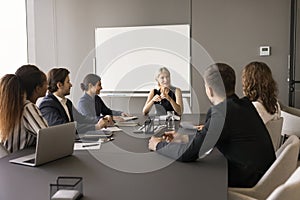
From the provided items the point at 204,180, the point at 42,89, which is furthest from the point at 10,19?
the point at 204,180

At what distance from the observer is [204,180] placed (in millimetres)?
1618

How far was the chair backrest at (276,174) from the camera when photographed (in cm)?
188

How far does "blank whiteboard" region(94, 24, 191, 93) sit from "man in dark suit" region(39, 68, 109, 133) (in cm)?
197

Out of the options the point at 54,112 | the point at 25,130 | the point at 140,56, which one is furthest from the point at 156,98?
the point at 25,130

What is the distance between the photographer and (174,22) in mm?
5340

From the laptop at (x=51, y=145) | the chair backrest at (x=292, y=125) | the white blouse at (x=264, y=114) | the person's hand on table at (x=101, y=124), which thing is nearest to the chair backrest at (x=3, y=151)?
the laptop at (x=51, y=145)

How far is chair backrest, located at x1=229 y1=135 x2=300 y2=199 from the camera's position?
1880mm

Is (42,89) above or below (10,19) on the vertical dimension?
below

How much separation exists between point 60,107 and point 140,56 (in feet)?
8.21

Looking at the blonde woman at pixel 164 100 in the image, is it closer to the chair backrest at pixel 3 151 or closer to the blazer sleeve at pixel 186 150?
the blazer sleeve at pixel 186 150

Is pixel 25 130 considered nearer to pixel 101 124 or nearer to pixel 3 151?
pixel 3 151

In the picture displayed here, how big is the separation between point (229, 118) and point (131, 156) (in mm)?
602

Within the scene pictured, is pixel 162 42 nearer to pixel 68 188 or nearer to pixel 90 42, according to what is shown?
pixel 90 42

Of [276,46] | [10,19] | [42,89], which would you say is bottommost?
[42,89]
